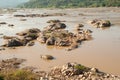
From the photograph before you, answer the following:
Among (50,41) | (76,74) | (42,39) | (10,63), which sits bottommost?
(42,39)

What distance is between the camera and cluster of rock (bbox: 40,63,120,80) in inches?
806

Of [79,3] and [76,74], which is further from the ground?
[76,74]

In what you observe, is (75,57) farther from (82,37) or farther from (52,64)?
(82,37)

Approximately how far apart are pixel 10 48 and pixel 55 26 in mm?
18005

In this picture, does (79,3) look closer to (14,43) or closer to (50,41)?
(50,41)

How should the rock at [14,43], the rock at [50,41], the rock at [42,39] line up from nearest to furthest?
the rock at [50,41]
the rock at [14,43]
the rock at [42,39]

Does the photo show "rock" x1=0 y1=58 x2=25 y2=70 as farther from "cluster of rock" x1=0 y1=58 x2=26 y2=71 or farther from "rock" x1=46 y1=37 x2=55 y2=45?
"rock" x1=46 y1=37 x2=55 y2=45

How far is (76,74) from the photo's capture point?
2145cm

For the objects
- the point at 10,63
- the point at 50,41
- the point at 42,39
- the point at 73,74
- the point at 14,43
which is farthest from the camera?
the point at 42,39

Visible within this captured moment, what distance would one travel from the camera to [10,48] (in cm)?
3384

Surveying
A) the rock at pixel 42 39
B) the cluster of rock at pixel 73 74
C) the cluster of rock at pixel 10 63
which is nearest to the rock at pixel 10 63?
the cluster of rock at pixel 10 63

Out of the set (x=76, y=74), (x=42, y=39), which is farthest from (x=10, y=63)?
(x=42, y=39)

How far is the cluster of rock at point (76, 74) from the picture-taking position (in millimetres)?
20484

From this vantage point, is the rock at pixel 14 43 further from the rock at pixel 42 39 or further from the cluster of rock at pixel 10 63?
the cluster of rock at pixel 10 63
